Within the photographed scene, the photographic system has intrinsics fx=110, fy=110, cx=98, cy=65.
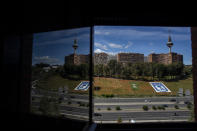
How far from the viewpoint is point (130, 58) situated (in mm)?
4555

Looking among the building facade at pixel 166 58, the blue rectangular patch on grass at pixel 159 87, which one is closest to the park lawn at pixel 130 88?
the blue rectangular patch on grass at pixel 159 87

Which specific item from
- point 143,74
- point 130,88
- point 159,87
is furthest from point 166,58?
point 130,88

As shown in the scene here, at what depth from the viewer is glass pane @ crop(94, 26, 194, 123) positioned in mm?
3877

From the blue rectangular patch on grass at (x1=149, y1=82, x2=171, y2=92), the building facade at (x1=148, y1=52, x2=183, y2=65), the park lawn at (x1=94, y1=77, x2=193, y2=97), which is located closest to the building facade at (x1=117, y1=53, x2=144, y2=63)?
the building facade at (x1=148, y1=52, x2=183, y2=65)

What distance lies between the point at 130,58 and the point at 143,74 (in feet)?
2.68

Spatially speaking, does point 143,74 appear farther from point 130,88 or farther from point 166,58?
point 166,58

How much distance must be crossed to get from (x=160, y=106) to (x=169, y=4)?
4.11 meters

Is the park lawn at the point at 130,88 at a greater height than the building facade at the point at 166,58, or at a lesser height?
lesser

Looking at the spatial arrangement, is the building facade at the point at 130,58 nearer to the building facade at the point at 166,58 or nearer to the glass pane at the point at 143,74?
the glass pane at the point at 143,74

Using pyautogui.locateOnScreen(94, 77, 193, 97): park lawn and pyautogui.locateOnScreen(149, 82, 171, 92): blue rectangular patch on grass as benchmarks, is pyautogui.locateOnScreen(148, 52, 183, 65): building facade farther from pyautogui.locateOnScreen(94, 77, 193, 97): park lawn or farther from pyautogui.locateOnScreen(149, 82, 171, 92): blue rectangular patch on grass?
pyautogui.locateOnScreen(149, 82, 171, 92): blue rectangular patch on grass

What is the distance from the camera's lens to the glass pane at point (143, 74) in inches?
153

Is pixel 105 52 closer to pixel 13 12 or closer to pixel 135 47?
pixel 135 47

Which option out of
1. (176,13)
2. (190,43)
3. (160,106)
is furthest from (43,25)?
(160,106)

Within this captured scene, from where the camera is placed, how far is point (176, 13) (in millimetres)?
1760
